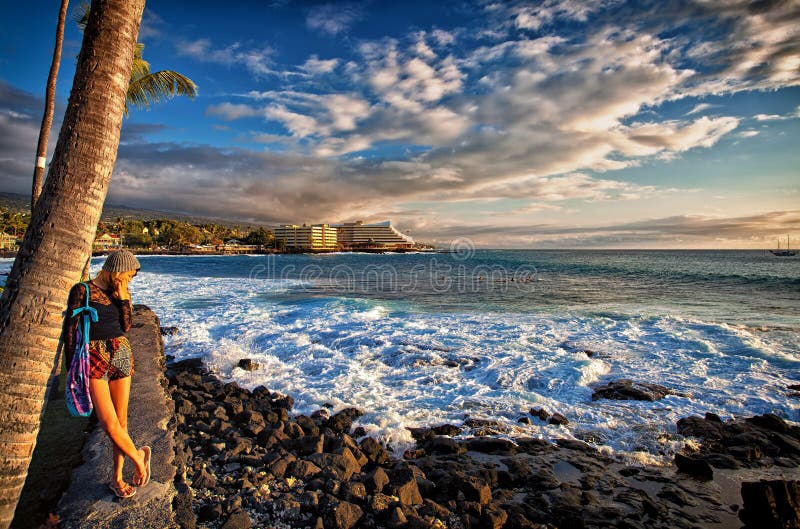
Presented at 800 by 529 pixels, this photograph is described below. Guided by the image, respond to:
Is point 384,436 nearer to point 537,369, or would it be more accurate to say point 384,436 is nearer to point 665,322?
point 537,369

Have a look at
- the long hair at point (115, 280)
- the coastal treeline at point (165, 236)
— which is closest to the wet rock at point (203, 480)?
the long hair at point (115, 280)

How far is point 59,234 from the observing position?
2727mm

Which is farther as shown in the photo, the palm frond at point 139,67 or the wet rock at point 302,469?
the palm frond at point 139,67

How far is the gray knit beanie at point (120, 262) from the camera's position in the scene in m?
3.16

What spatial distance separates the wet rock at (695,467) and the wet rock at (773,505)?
0.95 metres

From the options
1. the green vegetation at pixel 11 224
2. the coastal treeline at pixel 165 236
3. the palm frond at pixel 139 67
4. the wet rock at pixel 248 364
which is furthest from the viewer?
the coastal treeline at pixel 165 236

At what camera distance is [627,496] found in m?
4.25

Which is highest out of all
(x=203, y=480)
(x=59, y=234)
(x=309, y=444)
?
(x=59, y=234)

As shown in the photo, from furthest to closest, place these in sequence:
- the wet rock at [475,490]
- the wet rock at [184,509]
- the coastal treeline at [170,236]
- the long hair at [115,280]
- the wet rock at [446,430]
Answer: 1. the coastal treeline at [170,236]
2. the wet rock at [446,430]
3. the wet rock at [475,490]
4. the long hair at [115,280]
5. the wet rock at [184,509]

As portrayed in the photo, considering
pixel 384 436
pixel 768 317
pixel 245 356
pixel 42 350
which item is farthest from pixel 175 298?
pixel 768 317

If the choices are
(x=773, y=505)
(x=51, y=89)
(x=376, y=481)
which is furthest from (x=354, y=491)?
(x=51, y=89)

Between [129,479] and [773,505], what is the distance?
5.94m

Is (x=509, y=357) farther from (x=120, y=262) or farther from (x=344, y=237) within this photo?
(x=344, y=237)

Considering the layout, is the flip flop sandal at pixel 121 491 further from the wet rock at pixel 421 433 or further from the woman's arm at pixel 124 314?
the wet rock at pixel 421 433
